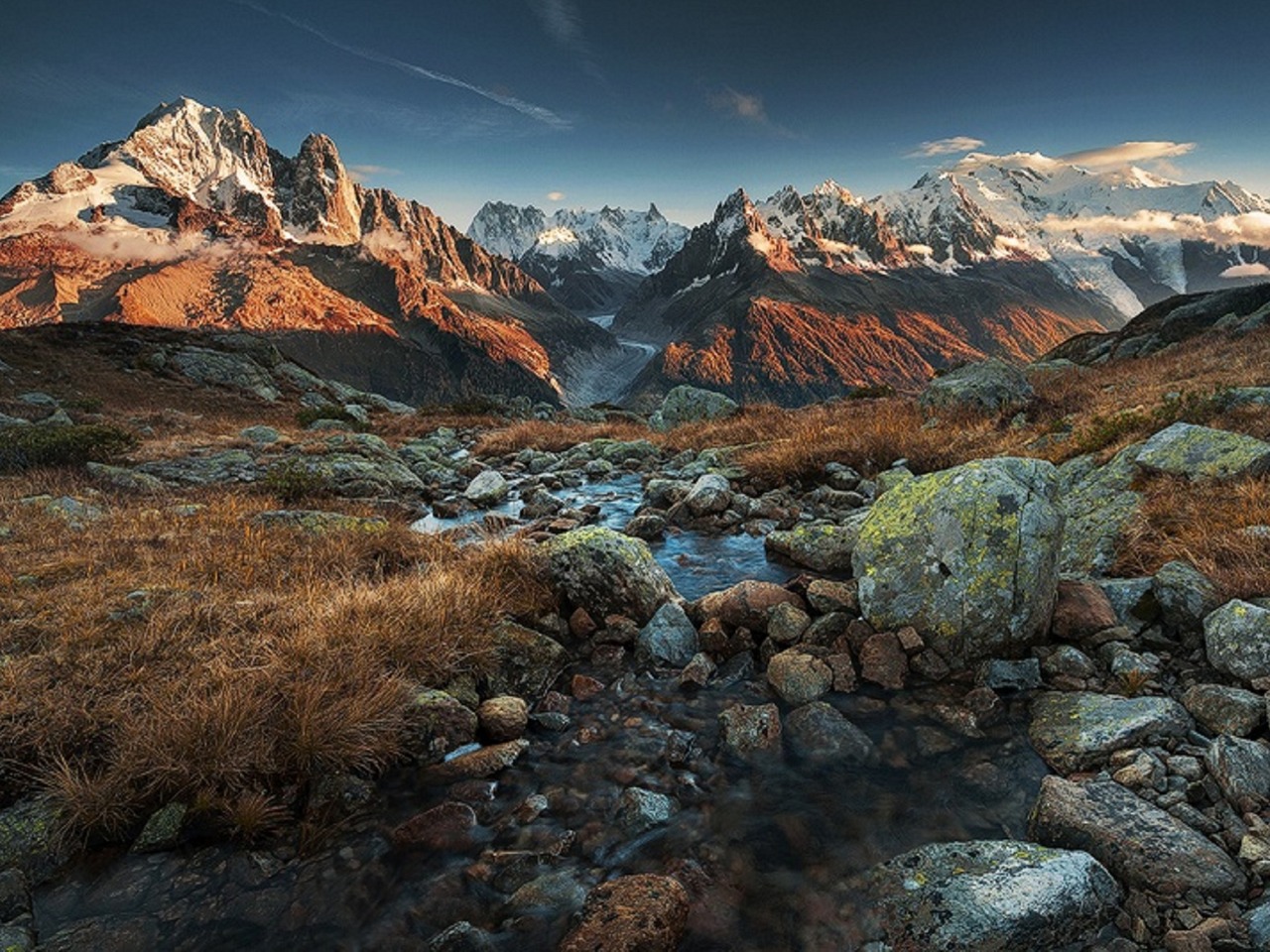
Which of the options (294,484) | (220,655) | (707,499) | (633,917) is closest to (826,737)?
(633,917)

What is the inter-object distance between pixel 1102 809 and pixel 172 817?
6.75 m

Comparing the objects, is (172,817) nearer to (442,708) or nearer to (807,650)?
(442,708)

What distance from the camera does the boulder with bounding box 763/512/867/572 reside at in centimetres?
969

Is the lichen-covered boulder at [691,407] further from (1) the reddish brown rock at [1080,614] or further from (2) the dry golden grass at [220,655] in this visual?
(1) the reddish brown rock at [1080,614]

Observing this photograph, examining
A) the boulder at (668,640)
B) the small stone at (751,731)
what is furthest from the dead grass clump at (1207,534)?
the boulder at (668,640)

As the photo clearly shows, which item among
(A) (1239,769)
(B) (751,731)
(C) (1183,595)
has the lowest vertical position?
(B) (751,731)

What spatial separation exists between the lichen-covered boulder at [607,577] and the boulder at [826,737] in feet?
8.26

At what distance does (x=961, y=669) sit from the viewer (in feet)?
21.1

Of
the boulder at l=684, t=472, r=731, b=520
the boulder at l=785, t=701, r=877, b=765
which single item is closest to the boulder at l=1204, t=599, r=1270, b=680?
the boulder at l=785, t=701, r=877, b=765

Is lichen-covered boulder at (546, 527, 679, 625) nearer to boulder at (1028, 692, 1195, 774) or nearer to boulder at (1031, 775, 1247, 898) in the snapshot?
boulder at (1028, 692, 1195, 774)

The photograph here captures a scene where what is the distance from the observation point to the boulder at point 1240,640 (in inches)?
202

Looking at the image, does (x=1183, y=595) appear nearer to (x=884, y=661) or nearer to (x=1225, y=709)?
(x=1225, y=709)

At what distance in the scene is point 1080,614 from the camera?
6508 millimetres

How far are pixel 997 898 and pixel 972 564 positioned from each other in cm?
363
